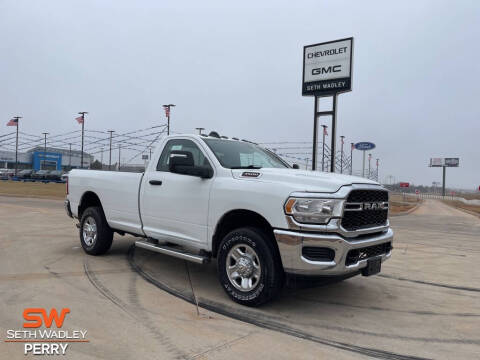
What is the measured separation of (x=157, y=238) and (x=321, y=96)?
41.3 feet

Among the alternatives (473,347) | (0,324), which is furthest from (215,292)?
(473,347)

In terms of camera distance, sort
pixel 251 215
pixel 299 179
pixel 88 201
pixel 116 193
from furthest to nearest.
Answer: pixel 88 201, pixel 116 193, pixel 251 215, pixel 299 179

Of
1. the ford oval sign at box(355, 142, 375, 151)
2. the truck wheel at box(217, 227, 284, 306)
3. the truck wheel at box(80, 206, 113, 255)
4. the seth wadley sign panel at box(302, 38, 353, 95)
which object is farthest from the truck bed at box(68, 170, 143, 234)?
the ford oval sign at box(355, 142, 375, 151)

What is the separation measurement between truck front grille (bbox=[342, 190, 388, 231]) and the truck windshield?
1.37 metres

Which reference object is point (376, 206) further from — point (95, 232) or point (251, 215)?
point (95, 232)

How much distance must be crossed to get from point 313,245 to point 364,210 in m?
0.82

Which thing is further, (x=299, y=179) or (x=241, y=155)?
(x=241, y=155)

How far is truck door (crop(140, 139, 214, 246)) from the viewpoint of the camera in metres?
5.07

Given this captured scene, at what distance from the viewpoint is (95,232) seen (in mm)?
6941

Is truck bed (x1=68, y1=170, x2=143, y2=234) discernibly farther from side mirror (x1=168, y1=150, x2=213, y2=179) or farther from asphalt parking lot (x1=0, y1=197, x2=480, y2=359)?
side mirror (x1=168, y1=150, x2=213, y2=179)

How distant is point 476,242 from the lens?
452 inches

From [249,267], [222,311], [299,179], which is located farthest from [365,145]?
[222,311]

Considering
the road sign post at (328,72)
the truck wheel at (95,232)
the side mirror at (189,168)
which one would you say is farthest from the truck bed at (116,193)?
the road sign post at (328,72)

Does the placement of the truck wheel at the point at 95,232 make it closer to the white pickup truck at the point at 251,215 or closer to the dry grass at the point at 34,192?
the white pickup truck at the point at 251,215
